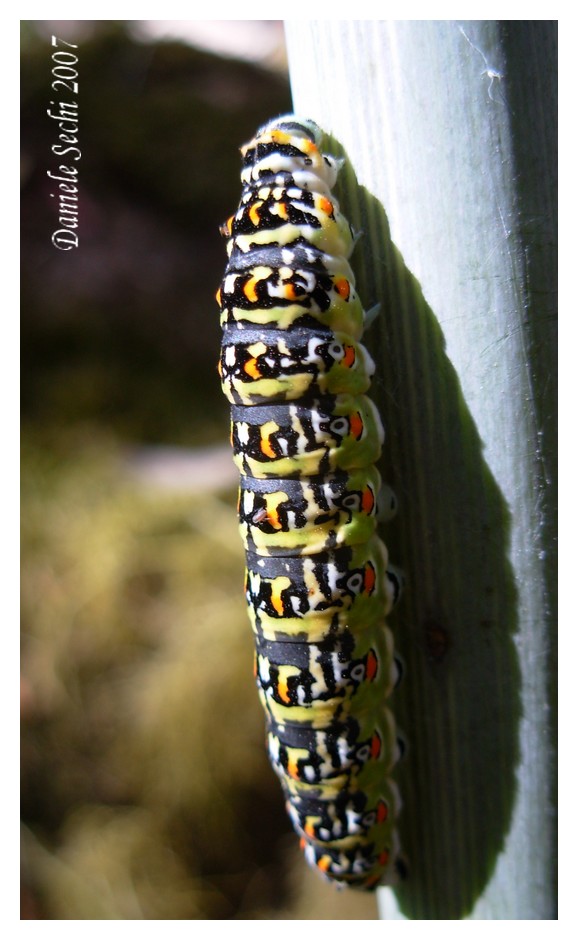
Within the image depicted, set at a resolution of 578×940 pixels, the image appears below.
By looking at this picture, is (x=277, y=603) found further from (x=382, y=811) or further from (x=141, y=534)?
(x=141, y=534)

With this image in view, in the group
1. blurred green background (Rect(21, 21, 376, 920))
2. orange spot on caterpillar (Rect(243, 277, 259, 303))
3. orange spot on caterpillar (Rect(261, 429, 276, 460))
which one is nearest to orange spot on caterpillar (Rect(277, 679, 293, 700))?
orange spot on caterpillar (Rect(261, 429, 276, 460))

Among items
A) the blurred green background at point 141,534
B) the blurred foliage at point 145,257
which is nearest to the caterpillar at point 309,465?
the blurred green background at point 141,534

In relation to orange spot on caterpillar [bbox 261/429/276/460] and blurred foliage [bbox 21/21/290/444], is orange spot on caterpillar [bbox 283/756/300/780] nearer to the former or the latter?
orange spot on caterpillar [bbox 261/429/276/460]

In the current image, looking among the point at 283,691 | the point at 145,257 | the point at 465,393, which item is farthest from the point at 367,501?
the point at 145,257

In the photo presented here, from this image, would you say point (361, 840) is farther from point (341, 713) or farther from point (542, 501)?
point (542, 501)

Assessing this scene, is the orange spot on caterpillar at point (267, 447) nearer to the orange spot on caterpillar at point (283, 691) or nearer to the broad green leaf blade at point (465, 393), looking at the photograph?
the broad green leaf blade at point (465, 393)

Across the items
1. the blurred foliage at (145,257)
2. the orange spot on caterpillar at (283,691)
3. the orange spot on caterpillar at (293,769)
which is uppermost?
the blurred foliage at (145,257)
